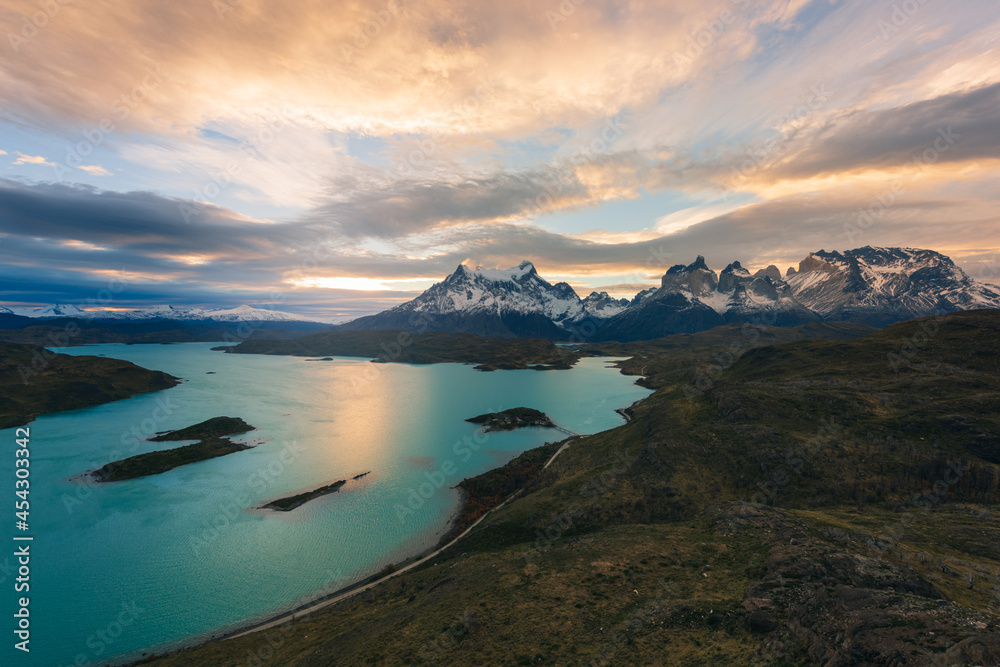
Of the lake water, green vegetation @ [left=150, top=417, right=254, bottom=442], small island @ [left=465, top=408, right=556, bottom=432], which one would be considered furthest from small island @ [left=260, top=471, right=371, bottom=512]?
green vegetation @ [left=150, top=417, right=254, bottom=442]

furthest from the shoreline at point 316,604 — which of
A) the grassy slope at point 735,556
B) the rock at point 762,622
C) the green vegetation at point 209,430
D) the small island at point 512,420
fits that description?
the green vegetation at point 209,430

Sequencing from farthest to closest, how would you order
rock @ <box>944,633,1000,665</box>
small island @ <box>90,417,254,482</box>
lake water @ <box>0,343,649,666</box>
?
small island @ <box>90,417,254,482</box> < lake water @ <box>0,343,649,666</box> < rock @ <box>944,633,1000,665</box>

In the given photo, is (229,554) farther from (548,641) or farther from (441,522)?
(548,641)

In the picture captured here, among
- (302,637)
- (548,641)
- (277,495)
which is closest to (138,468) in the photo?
(277,495)

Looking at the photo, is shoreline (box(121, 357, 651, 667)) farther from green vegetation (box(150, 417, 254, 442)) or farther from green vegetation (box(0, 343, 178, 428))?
green vegetation (box(0, 343, 178, 428))

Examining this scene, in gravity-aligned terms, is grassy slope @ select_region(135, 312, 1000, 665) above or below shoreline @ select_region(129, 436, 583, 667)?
above

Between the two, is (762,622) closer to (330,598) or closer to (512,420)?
(330,598)

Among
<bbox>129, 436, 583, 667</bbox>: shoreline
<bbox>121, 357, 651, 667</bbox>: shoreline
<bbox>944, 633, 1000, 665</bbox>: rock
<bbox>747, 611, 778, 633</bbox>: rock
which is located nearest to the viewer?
<bbox>944, 633, 1000, 665</bbox>: rock
